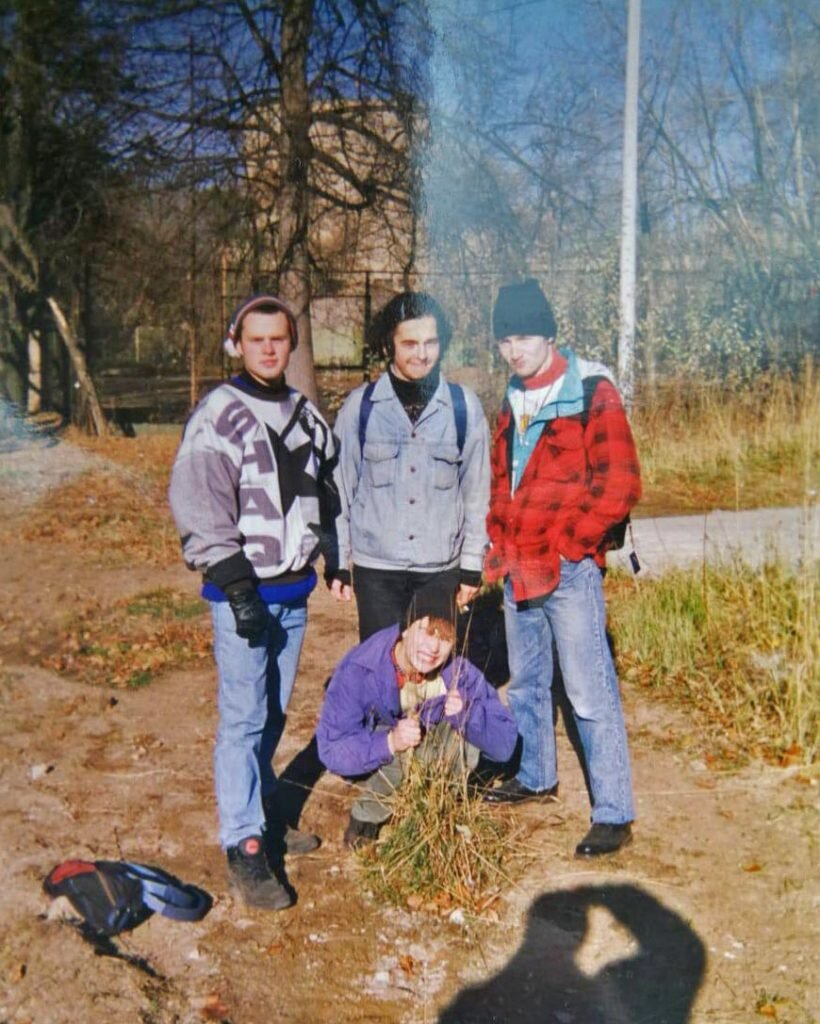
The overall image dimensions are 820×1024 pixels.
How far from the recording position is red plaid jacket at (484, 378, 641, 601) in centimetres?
271

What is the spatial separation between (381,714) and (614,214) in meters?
1.50

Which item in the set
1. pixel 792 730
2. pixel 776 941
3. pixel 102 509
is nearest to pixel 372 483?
pixel 776 941

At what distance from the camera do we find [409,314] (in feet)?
9.00

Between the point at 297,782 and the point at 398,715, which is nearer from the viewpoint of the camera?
the point at 398,715

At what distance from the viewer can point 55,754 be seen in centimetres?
367

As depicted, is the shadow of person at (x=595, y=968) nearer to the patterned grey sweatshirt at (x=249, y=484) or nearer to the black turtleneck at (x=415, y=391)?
the patterned grey sweatshirt at (x=249, y=484)

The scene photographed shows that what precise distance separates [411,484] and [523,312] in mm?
545

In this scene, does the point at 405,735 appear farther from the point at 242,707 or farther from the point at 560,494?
the point at 560,494

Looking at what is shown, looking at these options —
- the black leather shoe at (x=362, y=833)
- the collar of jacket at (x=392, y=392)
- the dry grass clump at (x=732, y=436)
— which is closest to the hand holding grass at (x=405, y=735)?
the black leather shoe at (x=362, y=833)

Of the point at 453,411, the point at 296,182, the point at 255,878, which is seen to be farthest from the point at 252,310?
the point at 296,182

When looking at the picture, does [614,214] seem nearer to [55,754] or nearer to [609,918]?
[609,918]

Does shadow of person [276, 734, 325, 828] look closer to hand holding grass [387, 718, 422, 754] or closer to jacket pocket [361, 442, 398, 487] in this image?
hand holding grass [387, 718, 422, 754]

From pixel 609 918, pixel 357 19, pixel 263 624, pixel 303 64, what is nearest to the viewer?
pixel 263 624

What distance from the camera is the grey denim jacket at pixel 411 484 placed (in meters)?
2.88
